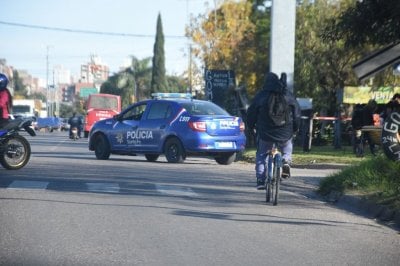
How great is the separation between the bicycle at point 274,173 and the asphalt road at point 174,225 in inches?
8.2

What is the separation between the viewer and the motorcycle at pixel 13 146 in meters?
16.2

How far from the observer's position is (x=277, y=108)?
12148 millimetres

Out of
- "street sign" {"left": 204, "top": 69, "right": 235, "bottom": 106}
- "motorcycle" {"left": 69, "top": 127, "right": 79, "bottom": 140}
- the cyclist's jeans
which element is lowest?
"motorcycle" {"left": 69, "top": 127, "right": 79, "bottom": 140}

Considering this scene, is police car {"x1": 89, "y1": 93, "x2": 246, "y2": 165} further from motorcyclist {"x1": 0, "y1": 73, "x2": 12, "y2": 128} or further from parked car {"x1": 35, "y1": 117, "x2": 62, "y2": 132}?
parked car {"x1": 35, "y1": 117, "x2": 62, "y2": 132}

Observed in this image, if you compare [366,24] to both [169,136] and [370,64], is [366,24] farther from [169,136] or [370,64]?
[169,136]

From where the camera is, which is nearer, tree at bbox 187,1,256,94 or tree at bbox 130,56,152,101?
tree at bbox 187,1,256,94

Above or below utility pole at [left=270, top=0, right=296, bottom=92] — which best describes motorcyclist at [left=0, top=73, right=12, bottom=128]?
below

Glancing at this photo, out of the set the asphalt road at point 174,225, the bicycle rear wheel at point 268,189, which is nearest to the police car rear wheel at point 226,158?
the asphalt road at point 174,225

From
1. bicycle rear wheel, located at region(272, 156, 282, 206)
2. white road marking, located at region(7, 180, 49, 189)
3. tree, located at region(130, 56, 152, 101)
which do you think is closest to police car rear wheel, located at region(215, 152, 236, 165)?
white road marking, located at region(7, 180, 49, 189)

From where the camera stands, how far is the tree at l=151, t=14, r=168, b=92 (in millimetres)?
79875

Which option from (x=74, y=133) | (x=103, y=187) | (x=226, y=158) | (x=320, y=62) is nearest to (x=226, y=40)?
(x=320, y=62)

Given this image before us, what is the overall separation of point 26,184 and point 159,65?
69.1m

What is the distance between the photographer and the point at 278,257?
305 inches

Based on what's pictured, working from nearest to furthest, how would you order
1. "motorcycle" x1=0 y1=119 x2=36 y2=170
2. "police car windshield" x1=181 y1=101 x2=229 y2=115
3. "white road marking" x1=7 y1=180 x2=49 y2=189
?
"white road marking" x1=7 y1=180 x2=49 y2=189 → "motorcycle" x1=0 y1=119 x2=36 y2=170 → "police car windshield" x1=181 y1=101 x2=229 y2=115
